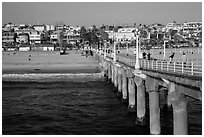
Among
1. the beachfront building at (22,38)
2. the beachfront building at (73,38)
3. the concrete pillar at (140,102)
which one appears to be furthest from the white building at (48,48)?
the concrete pillar at (140,102)

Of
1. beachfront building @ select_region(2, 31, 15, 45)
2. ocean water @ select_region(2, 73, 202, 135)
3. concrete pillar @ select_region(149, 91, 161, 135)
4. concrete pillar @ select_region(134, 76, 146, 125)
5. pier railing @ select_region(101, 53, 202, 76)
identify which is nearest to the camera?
pier railing @ select_region(101, 53, 202, 76)

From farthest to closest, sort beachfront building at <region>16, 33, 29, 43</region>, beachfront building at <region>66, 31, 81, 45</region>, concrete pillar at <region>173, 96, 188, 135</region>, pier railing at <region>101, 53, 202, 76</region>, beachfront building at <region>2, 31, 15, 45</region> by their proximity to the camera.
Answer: beachfront building at <region>66, 31, 81, 45</region>
beachfront building at <region>2, 31, 15, 45</region>
beachfront building at <region>16, 33, 29, 43</region>
pier railing at <region>101, 53, 202, 76</region>
concrete pillar at <region>173, 96, 188, 135</region>

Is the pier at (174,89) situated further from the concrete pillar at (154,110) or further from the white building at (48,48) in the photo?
the white building at (48,48)

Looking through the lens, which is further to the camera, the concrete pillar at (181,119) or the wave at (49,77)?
the wave at (49,77)

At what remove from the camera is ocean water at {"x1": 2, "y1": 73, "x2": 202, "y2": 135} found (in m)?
22.2

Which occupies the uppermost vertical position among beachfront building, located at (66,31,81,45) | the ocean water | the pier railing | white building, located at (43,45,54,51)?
the pier railing

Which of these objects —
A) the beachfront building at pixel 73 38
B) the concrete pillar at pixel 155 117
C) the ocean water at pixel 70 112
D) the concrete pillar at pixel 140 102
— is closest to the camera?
the concrete pillar at pixel 155 117

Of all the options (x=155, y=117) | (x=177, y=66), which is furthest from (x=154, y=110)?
(x=177, y=66)

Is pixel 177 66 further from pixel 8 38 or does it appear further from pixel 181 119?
pixel 8 38

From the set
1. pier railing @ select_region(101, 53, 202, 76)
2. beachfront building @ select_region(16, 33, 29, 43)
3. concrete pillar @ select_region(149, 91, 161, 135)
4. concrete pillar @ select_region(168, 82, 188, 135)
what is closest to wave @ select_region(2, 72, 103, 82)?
pier railing @ select_region(101, 53, 202, 76)

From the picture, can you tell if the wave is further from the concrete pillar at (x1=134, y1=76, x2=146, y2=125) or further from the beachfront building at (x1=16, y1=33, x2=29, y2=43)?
the beachfront building at (x1=16, y1=33, x2=29, y2=43)

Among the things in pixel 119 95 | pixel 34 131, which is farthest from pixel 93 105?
pixel 34 131

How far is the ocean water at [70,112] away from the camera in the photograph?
2217 centimetres

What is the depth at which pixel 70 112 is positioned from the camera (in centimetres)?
2823
